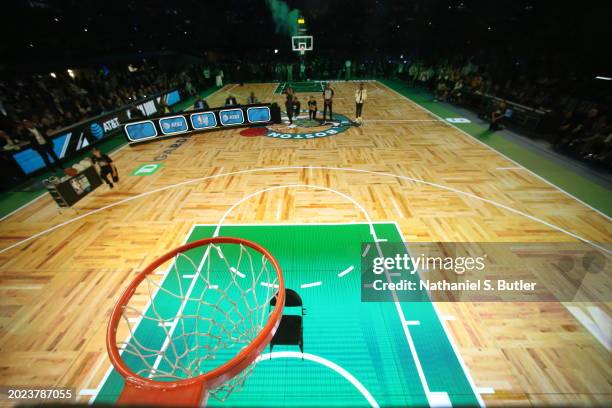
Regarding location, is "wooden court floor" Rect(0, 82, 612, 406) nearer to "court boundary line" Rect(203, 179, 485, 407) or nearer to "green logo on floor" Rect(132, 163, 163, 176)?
"court boundary line" Rect(203, 179, 485, 407)

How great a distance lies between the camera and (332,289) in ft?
16.4

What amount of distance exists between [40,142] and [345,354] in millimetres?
11452

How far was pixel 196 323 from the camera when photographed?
13.8 feet

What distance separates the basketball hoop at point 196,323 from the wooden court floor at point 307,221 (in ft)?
1.94

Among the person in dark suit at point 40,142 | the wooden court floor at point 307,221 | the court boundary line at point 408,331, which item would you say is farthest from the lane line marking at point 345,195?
the person in dark suit at point 40,142

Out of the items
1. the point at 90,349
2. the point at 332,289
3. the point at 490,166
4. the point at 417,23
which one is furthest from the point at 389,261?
the point at 417,23

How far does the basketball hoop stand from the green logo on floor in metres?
5.03

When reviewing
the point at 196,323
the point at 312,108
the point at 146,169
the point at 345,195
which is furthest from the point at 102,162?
the point at 312,108

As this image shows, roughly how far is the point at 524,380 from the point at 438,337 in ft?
3.49

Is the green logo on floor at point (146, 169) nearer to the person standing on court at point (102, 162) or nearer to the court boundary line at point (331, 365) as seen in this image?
the person standing on court at point (102, 162)

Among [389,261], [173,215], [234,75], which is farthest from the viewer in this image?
[234,75]

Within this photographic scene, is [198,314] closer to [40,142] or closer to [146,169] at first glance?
[146,169]

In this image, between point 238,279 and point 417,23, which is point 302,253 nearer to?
point 238,279

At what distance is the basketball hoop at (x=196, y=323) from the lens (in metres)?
2.41
